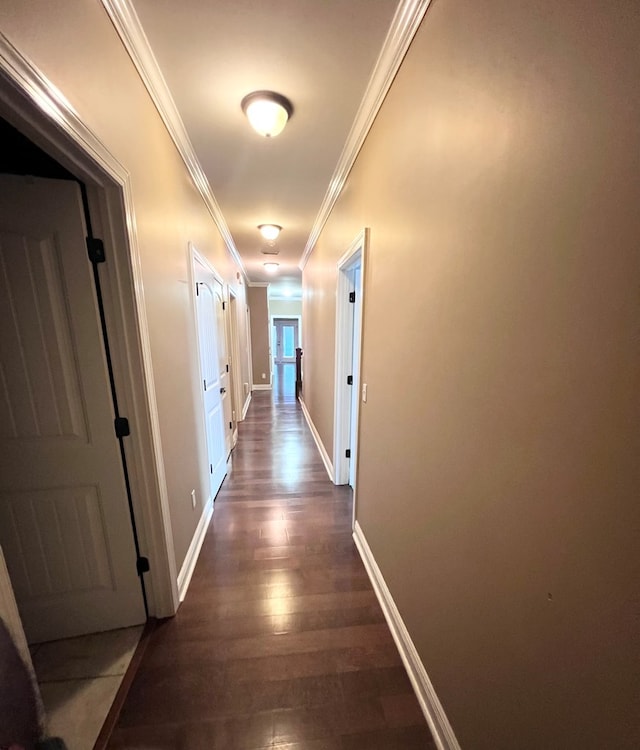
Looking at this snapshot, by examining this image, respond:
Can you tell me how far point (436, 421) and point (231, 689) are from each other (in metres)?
1.42

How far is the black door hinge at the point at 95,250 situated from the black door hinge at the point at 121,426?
0.67 m

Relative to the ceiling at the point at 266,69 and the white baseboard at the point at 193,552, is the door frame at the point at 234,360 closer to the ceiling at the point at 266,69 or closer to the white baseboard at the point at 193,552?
the white baseboard at the point at 193,552

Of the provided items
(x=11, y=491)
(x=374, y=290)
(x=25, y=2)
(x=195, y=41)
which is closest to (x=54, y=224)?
(x=25, y=2)

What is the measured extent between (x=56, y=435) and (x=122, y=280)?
2.36 feet

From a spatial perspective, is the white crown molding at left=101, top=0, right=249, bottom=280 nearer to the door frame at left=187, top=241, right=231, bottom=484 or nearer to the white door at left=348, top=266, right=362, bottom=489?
the door frame at left=187, top=241, right=231, bottom=484

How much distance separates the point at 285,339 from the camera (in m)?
12.9

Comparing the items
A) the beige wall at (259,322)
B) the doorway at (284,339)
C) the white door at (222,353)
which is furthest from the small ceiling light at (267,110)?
the doorway at (284,339)

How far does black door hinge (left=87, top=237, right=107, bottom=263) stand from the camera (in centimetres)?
118

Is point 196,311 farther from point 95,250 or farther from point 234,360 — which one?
point 234,360

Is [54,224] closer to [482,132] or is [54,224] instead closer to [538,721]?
[482,132]

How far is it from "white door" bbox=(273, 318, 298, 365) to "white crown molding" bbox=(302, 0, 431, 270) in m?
10.2

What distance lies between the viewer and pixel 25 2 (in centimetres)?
74

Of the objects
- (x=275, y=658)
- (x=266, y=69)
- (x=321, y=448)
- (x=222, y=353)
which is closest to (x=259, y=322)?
(x=222, y=353)

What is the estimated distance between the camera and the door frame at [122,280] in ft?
2.52
